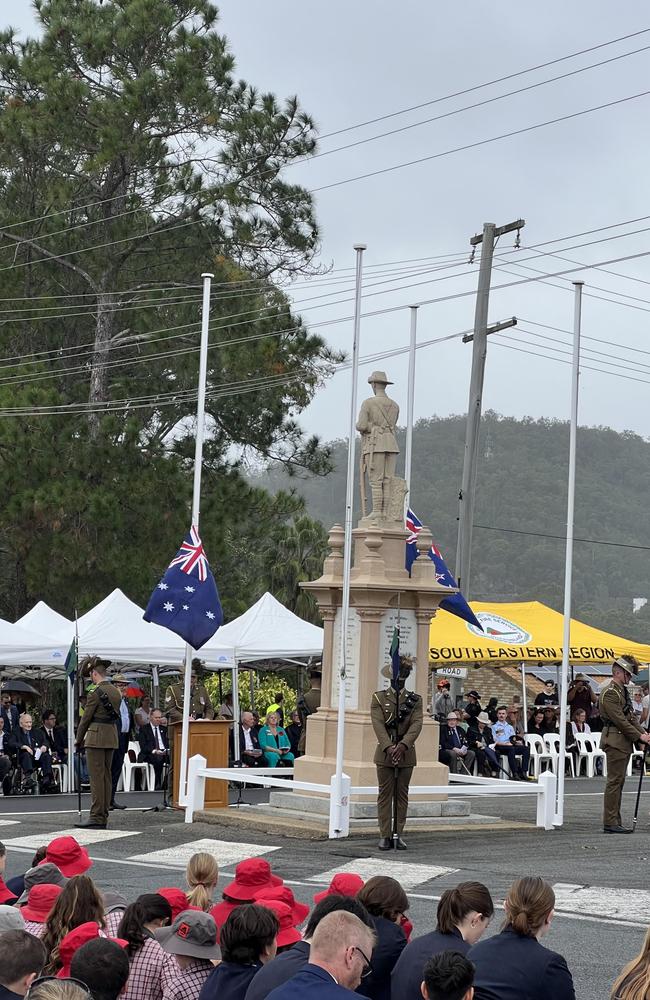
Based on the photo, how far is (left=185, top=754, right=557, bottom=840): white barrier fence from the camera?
Answer: 58.3 feet

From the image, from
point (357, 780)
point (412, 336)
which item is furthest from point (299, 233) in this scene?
point (357, 780)

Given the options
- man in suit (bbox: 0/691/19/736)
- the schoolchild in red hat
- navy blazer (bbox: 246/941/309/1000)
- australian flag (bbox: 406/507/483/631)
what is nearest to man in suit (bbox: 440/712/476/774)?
australian flag (bbox: 406/507/483/631)

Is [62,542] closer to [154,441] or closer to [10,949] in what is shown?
[154,441]

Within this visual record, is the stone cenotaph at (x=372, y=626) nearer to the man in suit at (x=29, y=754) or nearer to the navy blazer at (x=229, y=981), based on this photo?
Answer: the man in suit at (x=29, y=754)

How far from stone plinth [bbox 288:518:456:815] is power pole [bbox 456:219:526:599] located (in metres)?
10.3

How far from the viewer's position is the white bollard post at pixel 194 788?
19625 mm

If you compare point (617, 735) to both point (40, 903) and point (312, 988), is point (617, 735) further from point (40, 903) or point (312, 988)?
point (312, 988)

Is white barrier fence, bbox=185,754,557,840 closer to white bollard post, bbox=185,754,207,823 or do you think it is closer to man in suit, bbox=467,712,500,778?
white bollard post, bbox=185,754,207,823

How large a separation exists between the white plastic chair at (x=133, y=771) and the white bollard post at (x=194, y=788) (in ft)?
21.1

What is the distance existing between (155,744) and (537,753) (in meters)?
7.71

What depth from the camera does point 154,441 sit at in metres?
38.2

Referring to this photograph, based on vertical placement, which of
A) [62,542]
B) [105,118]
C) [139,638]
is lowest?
[139,638]

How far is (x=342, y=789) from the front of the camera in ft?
57.9

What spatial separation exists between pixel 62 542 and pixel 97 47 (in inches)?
470
